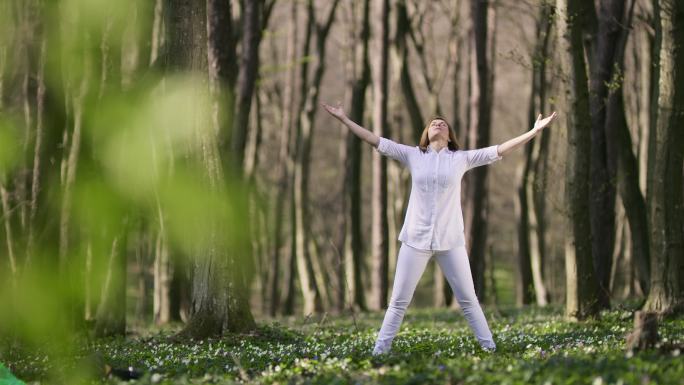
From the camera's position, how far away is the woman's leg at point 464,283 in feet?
30.3

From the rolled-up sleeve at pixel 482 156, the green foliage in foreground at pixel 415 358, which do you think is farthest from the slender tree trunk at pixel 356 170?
the rolled-up sleeve at pixel 482 156

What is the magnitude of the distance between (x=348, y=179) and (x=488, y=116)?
5.47 m

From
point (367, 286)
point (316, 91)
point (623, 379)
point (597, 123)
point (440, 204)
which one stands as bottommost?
point (367, 286)

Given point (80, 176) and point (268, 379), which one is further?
point (268, 379)

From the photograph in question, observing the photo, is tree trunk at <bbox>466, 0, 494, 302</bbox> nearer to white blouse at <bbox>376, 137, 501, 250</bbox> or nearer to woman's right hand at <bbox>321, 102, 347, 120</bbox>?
white blouse at <bbox>376, 137, 501, 250</bbox>

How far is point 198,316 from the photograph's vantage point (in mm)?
12375

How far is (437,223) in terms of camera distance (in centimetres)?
912

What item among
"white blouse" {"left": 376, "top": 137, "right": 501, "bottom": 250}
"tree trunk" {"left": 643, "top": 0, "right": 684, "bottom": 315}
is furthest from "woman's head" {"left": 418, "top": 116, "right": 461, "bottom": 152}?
"tree trunk" {"left": 643, "top": 0, "right": 684, "bottom": 315}

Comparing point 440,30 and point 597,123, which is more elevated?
point 440,30

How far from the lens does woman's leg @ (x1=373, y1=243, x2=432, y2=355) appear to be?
30.4 feet

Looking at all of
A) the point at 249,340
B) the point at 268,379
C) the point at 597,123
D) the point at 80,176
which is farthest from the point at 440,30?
the point at 80,176

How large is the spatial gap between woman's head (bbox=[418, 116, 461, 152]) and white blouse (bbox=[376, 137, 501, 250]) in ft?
0.49

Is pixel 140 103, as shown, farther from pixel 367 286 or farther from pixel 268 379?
pixel 367 286

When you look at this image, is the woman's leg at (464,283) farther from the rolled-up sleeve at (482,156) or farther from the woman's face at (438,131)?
the woman's face at (438,131)
